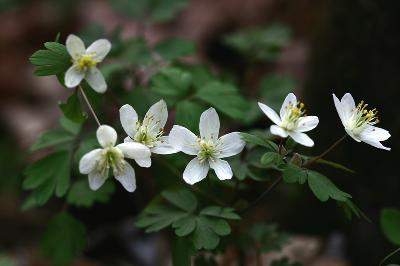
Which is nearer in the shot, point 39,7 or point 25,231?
point 25,231

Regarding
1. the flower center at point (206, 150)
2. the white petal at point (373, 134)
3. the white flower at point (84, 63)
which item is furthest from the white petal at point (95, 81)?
the white petal at point (373, 134)

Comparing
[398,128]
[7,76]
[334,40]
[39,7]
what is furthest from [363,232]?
[39,7]

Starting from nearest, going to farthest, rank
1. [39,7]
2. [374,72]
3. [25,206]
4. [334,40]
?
1. [25,206]
2. [374,72]
3. [334,40]
4. [39,7]

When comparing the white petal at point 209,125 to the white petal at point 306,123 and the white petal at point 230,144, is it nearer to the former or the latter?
the white petal at point 230,144

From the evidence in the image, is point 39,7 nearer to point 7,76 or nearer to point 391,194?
point 7,76

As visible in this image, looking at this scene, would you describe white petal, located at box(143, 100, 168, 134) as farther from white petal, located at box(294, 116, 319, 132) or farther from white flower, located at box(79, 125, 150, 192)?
white petal, located at box(294, 116, 319, 132)

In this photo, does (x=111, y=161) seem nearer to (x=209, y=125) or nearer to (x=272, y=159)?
(x=209, y=125)

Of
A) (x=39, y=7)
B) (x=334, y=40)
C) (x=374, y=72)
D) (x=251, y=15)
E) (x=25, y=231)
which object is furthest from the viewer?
(x=39, y=7)
